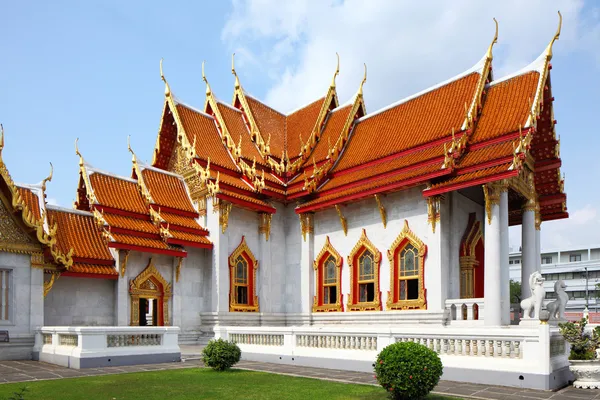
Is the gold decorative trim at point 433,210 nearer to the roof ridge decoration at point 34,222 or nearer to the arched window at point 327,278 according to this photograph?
the arched window at point 327,278

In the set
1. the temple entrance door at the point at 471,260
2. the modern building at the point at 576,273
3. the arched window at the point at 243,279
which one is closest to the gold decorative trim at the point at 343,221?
the arched window at the point at 243,279

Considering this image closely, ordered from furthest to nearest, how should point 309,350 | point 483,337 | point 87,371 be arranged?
point 309,350, point 87,371, point 483,337

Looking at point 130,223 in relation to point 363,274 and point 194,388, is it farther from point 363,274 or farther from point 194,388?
point 194,388

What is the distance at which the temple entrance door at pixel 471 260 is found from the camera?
56.3ft

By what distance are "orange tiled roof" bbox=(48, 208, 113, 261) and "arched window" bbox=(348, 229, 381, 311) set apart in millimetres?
7583

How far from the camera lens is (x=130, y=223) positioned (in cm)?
1823

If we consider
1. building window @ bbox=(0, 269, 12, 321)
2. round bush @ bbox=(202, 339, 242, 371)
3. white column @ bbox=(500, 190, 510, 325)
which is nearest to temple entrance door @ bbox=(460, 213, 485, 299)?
white column @ bbox=(500, 190, 510, 325)

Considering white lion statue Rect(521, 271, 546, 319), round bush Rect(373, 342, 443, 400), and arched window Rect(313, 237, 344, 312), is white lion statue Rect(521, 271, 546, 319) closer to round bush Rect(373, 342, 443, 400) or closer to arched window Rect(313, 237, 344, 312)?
round bush Rect(373, 342, 443, 400)

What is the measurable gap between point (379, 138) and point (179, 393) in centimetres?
1345

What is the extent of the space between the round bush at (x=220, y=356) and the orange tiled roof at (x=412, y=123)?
974 centimetres

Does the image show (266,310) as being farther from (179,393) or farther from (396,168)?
(179,393)

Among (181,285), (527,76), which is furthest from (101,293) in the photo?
(527,76)

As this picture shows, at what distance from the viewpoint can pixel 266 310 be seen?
20.1m

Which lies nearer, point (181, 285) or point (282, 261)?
point (181, 285)
